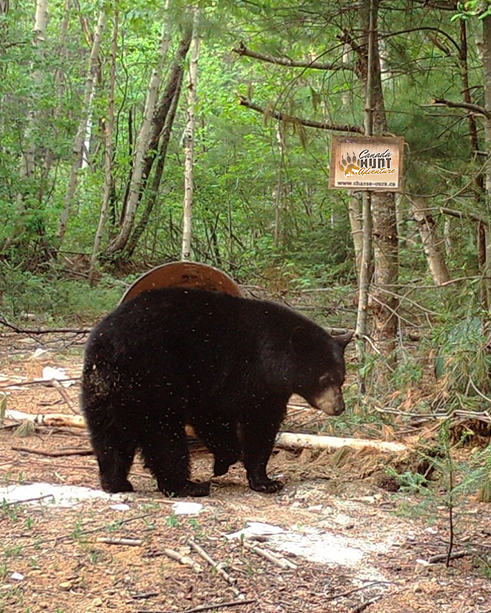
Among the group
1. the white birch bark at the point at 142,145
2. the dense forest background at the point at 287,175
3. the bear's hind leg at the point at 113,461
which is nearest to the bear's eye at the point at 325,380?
the dense forest background at the point at 287,175

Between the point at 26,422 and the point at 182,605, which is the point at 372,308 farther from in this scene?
the point at 182,605

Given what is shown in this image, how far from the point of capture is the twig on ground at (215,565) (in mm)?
3457

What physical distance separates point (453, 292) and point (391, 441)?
1926mm

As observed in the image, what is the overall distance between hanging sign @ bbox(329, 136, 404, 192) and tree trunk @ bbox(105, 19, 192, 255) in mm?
10711

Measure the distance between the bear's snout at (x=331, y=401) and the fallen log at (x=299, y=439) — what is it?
0.31m

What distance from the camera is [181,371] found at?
5266 millimetres

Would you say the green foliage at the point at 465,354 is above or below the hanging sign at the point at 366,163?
below

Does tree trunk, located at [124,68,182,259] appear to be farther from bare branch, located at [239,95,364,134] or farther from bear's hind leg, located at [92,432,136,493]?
bear's hind leg, located at [92,432,136,493]

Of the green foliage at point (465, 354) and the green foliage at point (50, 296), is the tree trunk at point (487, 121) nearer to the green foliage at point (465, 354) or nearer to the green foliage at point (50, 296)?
the green foliage at point (465, 354)

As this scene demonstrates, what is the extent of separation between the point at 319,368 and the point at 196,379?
93 cm

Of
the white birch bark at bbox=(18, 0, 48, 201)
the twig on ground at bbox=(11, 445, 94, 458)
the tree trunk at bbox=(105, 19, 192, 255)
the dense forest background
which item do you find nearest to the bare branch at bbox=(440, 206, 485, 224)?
the dense forest background

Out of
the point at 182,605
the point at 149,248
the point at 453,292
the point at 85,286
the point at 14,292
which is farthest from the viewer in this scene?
the point at 149,248

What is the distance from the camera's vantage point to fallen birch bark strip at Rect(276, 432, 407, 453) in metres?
5.69

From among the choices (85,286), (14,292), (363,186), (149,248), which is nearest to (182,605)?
(363,186)
